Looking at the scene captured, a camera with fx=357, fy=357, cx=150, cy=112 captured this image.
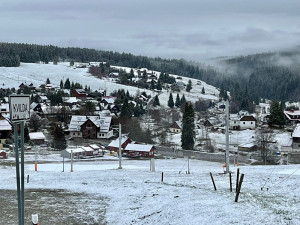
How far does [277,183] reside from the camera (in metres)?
18.0

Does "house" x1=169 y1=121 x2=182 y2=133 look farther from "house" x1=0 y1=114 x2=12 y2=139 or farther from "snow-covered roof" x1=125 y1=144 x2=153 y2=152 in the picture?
"house" x1=0 y1=114 x2=12 y2=139

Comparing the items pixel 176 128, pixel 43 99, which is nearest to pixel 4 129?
pixel 176 128

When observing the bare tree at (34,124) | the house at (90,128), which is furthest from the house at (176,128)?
the bare tree at (34,124)

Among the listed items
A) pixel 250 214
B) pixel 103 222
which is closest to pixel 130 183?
pixel 103 222

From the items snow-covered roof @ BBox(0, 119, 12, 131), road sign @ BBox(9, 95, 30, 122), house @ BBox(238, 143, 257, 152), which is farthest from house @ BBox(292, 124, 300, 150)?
road sign @ BBox(9, 95, 30, 122)

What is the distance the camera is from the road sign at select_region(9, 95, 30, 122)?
7594 mm

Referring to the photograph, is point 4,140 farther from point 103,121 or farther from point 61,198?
point 61,198

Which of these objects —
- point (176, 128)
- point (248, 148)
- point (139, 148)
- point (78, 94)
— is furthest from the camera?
point (78, 94)

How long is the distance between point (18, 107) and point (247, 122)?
89788mm

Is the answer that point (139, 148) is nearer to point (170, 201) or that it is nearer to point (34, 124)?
point (34, 124)

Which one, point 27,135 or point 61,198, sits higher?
point 61,198

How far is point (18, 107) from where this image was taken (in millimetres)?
7758

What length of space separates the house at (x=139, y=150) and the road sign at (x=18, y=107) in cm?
4792

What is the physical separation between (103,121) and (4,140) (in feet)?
70.3
